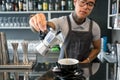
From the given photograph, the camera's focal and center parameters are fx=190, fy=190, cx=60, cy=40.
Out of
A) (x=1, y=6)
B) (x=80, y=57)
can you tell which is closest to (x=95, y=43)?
(x=80, y=57)

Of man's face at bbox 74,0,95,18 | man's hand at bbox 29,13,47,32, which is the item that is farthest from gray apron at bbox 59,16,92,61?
man's hand at bbox 29,13,47,32

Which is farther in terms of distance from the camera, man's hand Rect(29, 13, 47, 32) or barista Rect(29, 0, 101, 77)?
barista Rect(29, 0, 101, 77)

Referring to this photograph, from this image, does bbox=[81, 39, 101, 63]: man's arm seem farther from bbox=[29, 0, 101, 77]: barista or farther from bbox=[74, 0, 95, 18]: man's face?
bbox=[74, 0, 95, 18]: man's face

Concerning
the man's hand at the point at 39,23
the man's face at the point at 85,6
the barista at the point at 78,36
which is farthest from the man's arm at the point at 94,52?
the man's hand at the point at 39,23

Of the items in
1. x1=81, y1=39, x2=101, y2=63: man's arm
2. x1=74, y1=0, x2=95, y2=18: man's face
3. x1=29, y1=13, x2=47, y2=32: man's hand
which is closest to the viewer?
x1=29, y1=13, x2=47, y2=32: man's hand

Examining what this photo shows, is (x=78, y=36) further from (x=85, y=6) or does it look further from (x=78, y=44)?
(x=85, y=6)

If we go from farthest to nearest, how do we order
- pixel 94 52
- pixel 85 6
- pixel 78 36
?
pixel 78 36, pixel 94 52, pixel 85 6

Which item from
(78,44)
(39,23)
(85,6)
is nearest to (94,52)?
(78,44)

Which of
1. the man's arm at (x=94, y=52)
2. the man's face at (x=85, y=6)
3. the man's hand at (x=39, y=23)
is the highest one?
the man's face at (x=85, y=6)

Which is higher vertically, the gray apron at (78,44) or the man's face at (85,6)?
the man's face at (85,6)

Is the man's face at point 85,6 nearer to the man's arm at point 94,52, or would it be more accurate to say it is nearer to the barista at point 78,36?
the barista at point 78,36

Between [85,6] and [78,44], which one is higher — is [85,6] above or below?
above

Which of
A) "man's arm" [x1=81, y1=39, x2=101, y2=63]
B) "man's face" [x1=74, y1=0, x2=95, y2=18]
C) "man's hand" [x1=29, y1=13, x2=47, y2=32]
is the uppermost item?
"man's face" [x1=74, y1=0, x2=95, y2=18]

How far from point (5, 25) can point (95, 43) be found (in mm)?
2464
